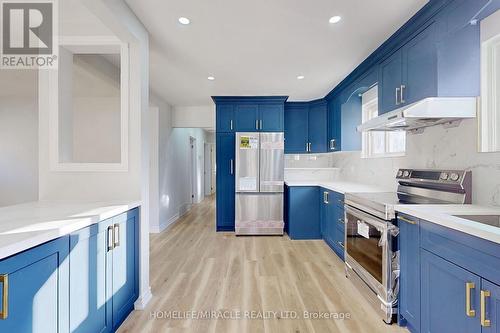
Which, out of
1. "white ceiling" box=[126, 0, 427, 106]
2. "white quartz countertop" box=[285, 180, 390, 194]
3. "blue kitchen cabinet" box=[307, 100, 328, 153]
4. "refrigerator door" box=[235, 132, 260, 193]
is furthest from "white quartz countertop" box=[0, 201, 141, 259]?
"blue kitchen cabinet" box=[307, 100, 328, 153]

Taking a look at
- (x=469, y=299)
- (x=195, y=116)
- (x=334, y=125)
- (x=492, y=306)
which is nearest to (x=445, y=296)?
(x=469, y=299)

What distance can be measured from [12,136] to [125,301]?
14.1 ft

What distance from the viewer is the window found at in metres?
2.78

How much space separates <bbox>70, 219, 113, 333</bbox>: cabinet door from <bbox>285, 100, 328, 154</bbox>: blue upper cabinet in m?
3.57

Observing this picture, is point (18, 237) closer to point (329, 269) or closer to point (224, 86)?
point (329, 269)

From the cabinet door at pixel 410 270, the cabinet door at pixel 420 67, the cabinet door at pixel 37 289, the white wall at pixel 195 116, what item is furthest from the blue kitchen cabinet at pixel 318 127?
the cabinet door at pixel 37 289

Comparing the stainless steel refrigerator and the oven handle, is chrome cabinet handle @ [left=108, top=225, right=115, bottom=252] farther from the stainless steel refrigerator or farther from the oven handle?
the stainless steel refrigerator

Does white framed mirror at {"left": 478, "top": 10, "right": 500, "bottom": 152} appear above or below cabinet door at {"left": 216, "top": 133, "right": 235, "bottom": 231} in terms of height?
above

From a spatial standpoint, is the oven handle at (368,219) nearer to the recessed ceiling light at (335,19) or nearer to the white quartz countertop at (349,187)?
the white quartz countertop at (349,187)

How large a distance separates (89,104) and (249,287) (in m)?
3.29

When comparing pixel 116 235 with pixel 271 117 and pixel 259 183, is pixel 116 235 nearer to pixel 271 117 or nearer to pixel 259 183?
pixel 259 183

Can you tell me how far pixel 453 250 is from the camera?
125 cm

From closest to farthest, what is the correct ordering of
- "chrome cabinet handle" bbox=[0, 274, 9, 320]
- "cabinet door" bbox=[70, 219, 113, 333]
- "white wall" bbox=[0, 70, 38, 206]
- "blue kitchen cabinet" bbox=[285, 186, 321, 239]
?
1. "chrome cabinet handle" bbox=[0, 274, 9, 320]
2. "cabinet door" bbox=[70, 219, 113, 333]
3. "blue kitchen cabinet" bbox=[285, 186, 321, 239]
4. "white wall" bbox=[0, 70, 38, 206]

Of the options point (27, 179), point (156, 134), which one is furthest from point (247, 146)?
point (27, 179)
